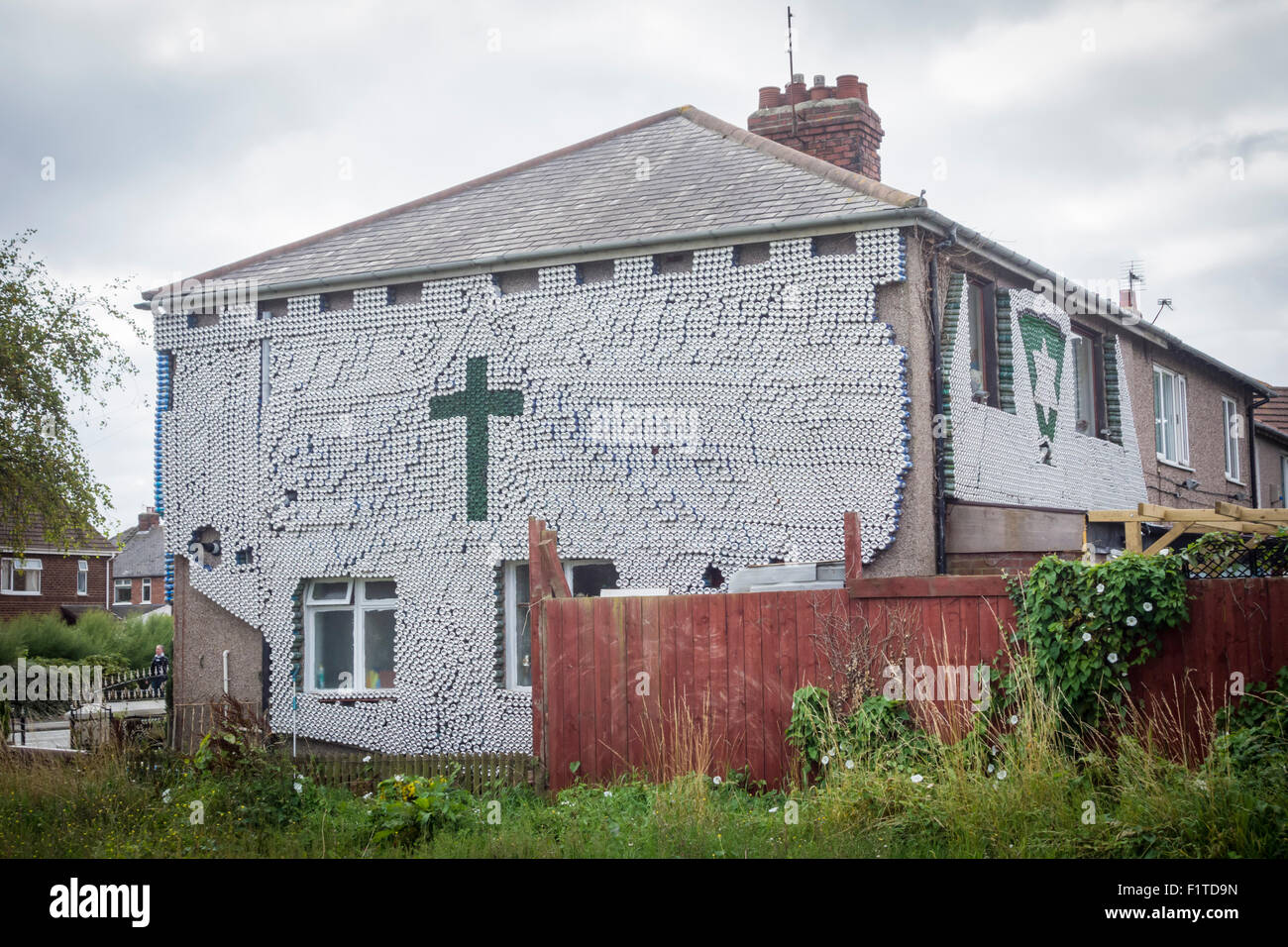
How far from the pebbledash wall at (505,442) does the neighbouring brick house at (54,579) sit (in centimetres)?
2604

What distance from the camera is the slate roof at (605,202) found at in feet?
46.7

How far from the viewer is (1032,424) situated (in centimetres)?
1557

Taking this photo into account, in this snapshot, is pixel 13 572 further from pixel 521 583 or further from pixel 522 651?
pixel 522 651

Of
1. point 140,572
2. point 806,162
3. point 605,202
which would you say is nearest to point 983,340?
point 806,162

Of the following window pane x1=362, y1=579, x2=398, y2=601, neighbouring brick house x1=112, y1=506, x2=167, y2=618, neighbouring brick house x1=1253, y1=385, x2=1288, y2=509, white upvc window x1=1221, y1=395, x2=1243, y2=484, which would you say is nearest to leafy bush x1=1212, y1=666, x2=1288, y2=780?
window pane x1=362, y1=579, x2=398, y2=601

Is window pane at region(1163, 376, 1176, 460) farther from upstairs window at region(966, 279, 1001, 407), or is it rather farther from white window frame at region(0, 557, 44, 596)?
white window frame at region(0, 557, 44, 596)

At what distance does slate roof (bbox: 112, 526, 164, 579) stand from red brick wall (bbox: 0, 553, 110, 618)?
8.76m

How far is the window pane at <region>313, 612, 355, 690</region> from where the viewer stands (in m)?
15.7

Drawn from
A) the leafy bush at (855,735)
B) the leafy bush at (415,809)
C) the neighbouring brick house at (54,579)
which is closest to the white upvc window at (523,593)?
the leafy bush at (855,735)

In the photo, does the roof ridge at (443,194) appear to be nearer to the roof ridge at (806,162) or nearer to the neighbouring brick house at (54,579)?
the roof ridge at (806,162)

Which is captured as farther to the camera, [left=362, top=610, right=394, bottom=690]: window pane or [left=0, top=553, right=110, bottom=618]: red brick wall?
[left=0, top=553, right=110, bottom=618]: red brick wall
